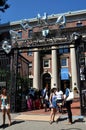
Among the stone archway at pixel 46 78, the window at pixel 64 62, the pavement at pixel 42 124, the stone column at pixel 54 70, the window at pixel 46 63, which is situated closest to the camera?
the pavement at pixel 42 124

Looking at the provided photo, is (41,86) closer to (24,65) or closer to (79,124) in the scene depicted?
(24,65)

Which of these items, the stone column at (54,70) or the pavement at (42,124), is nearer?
the pavement at (42,124)

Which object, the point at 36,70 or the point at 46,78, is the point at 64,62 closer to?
the point at 46,78

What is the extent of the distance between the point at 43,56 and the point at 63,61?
456 centimetres

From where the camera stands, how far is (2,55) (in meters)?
16.9

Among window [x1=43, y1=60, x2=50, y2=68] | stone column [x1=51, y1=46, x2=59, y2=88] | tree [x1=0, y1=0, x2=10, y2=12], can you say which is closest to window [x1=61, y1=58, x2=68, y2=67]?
stone column [x1=51, y1=46, x2=59, y2=88]

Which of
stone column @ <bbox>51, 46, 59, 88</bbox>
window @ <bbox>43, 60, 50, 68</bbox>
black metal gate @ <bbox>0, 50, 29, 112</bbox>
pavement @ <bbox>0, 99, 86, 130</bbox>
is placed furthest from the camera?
window @ <bbox>43, 60, 50, 68</bbox>

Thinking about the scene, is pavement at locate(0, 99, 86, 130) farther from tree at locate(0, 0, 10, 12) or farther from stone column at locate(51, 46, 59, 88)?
stone column at locate(51, 46, 59, 88)

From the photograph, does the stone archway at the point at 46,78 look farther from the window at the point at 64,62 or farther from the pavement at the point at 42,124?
the pavement at the point at 42,124

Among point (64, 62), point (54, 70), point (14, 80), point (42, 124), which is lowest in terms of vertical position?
point (42, 124)

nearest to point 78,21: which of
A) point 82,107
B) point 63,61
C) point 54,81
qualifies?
point 63,61

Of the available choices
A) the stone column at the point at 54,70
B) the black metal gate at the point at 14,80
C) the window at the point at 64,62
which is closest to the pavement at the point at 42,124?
the black metal gate at the point at 14,80

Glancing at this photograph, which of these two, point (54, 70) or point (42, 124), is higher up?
point (54, 70)

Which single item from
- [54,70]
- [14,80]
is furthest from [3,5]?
[54,70]
